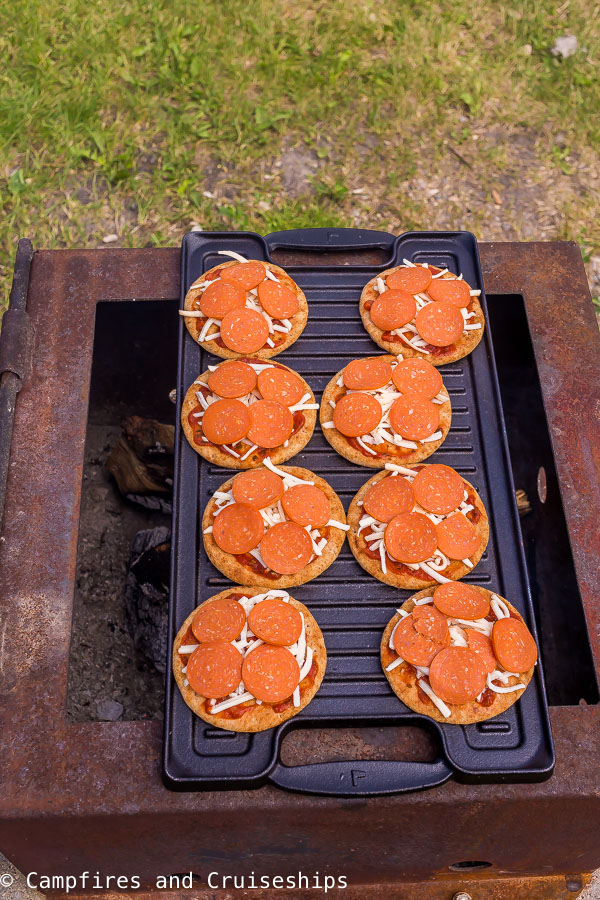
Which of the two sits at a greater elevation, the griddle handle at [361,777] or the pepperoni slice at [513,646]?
the pepperoni slice at [513,646]

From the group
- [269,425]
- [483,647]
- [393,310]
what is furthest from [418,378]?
[483,647]

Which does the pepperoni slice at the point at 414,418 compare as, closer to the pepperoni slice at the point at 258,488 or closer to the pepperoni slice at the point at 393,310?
the pepperoni slice at the point at 393,310

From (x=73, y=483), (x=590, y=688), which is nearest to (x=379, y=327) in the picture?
(x=73, y=483)

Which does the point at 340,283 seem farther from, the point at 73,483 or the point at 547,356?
the point at 73,483

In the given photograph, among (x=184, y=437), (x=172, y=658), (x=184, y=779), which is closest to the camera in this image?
(x=184, y=779)

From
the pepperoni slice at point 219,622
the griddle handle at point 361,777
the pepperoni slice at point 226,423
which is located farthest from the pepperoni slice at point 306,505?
the griddle handle at point 361,777

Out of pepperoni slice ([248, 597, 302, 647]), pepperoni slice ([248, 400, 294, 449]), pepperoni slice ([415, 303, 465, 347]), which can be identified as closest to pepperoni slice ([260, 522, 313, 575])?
pepperoni slice ([248, 597, 302, 647])

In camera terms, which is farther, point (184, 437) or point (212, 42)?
point (212, 42)
